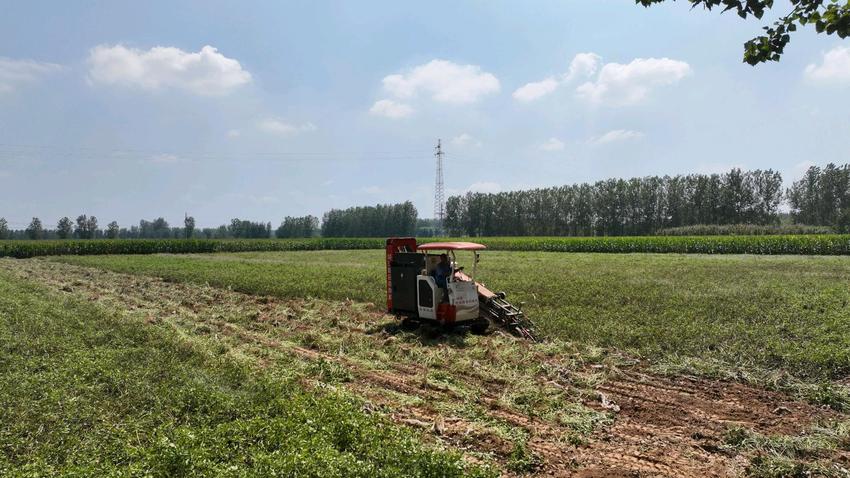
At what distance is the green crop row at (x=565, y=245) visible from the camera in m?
42.9

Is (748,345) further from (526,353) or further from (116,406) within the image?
(116,406)

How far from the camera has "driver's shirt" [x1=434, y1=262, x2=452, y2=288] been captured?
39.5ft

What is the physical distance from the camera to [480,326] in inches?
494

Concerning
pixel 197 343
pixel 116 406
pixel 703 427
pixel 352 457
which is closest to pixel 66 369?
pixel 116 406

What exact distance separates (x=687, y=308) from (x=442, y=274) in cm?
737

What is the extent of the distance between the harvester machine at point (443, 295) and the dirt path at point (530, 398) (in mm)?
583

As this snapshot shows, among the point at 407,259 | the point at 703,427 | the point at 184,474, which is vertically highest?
the point at 407,259

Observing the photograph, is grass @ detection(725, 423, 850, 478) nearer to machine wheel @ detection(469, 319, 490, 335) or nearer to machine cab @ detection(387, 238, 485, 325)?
machine cab @ detection(387, 238, 485, 325)

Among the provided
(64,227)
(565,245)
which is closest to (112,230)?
(64,227)

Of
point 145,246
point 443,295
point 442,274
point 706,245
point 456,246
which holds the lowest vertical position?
point 706,245

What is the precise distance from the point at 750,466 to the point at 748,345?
5.64 m

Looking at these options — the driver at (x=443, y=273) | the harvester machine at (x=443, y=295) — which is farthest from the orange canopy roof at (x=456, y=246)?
the driver at (x=443, y=273)

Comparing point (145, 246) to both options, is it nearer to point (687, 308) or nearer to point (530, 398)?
point (687, 308)

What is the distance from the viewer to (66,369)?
24.8 ft
